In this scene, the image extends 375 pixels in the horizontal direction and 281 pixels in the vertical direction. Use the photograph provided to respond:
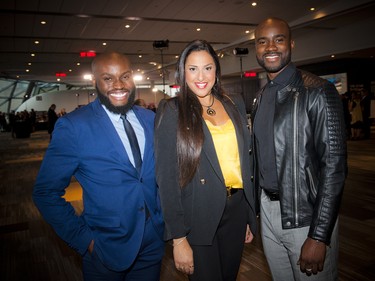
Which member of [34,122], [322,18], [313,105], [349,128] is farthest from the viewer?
[34,122]

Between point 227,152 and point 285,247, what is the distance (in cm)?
62

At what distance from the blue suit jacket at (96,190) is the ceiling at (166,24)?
26.6ft

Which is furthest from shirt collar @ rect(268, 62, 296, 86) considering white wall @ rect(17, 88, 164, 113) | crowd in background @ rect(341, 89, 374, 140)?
white wall @ rect(17, 88, 164, 113)

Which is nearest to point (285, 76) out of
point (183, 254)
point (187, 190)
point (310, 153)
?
point (310, 153)

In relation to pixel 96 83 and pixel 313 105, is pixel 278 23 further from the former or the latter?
pixel 96 83

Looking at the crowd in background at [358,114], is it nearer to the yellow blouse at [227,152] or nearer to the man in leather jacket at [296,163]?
the man in leather jacket at [296,163]

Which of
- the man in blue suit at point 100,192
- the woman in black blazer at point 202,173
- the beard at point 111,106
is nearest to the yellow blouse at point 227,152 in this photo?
the woman in black blazer at point 202,173

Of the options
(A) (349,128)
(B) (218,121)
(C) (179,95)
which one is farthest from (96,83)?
(A) (349,128)

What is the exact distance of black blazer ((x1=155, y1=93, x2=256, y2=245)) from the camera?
5.02ft

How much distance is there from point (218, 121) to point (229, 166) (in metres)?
0.27

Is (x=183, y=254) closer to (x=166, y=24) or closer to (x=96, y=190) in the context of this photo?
(x=96, y=190)

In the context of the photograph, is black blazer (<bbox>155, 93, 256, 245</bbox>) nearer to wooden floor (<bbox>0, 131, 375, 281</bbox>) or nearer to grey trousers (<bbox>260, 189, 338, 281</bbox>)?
grey trousers (<bbox>260, 189, 338, 281</bbox>)

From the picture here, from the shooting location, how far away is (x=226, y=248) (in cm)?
174

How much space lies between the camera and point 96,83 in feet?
5.91
